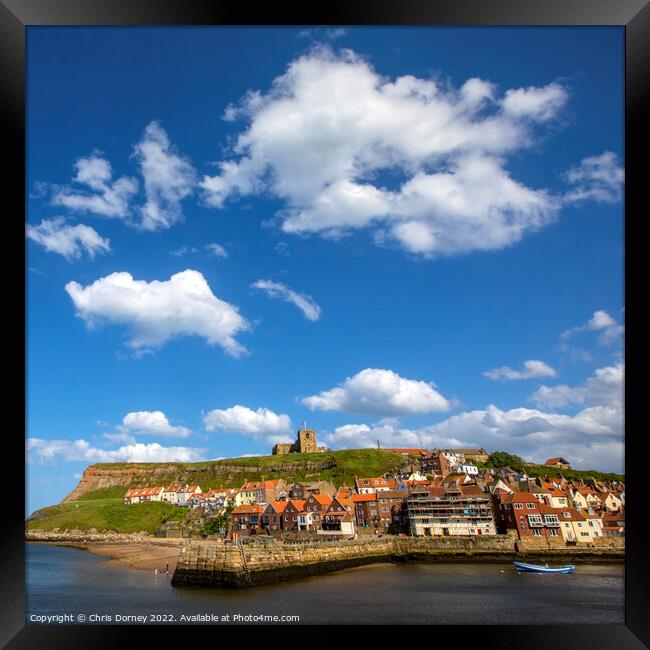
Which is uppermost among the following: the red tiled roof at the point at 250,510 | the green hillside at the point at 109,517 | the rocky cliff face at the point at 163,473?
the red tiled roof at the point at 250,510

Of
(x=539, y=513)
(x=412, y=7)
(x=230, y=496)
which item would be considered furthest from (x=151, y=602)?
(x=230, y=496)

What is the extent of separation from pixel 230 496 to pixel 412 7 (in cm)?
3418

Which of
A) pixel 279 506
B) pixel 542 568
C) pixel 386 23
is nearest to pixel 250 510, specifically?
pixel 279 506

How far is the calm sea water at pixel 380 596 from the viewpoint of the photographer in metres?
9.68

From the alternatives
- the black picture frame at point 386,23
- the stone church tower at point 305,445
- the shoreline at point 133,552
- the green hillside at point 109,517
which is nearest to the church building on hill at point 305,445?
the stone church tower at point 305,445

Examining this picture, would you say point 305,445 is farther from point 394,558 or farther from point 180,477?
point 394,558

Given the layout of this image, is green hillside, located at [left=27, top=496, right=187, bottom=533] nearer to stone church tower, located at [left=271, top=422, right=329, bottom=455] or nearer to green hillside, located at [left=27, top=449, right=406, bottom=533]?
green hillside, located at [left=27, top=449, right=406, bottom=533]

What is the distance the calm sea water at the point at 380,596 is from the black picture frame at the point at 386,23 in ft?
14.9

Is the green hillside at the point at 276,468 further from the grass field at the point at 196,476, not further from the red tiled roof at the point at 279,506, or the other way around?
the red tiled roof at the point at 279,506

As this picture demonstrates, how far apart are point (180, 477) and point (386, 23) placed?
48253 mm

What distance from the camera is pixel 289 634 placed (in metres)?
3.65

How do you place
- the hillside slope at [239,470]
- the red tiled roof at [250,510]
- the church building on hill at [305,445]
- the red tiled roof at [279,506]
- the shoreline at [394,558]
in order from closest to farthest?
1. the shoreline at [394,558]
2. the red tiled roof at [279,506]
3. the red tiled roof at [250,510]
4. the hillside slope at [239,470]
5. the church building on hill at [305,445]

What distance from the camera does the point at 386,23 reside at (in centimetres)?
371

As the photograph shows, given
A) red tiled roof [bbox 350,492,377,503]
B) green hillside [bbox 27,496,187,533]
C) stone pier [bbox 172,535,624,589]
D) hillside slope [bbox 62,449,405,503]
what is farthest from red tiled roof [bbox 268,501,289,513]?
hillside slope [bbox 62,449,405,503]
